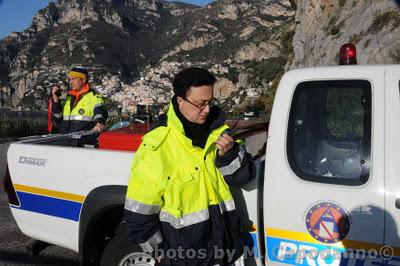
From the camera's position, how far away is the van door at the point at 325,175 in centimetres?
233

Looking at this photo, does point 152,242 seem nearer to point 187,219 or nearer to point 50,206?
point 187,219

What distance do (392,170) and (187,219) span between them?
1.16 metres

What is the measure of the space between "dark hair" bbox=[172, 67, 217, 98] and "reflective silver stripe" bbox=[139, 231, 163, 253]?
79 centimetres

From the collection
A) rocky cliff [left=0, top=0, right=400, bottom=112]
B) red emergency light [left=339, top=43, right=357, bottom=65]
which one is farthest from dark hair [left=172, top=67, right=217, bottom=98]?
rocky cliff [left=0, top=0, right=400, bottom=112]

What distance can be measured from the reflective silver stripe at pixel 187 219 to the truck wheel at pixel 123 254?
2.44 feet

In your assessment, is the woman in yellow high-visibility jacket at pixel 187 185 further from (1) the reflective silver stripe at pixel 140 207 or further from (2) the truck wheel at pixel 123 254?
(2) the truck wheel at pixel 123 254

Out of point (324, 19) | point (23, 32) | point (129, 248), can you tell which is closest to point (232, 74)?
point (324, 19)

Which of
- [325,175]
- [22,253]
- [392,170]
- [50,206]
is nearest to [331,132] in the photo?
[325,175]

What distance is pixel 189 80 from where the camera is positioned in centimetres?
232

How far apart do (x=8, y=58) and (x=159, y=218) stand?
578 ft

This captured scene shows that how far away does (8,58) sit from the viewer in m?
160

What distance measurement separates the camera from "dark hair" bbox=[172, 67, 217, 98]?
2.32 meters

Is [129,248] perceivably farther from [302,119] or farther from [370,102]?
[370,102]

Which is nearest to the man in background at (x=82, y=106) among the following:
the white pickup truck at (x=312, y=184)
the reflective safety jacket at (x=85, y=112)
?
the reflective safety jacket at (x=85, y=112)
